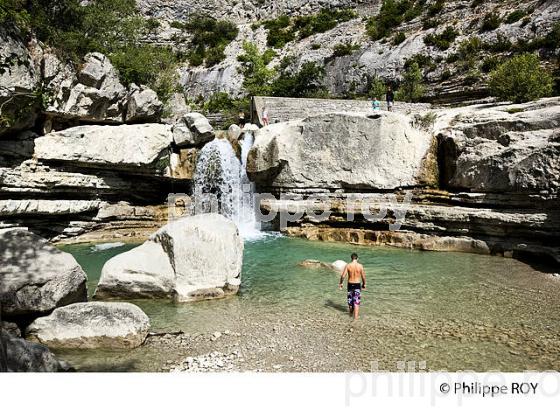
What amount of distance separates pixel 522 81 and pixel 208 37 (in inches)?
1799

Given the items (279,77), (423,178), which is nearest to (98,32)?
(279,77)

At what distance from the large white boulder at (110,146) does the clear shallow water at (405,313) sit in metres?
6.65

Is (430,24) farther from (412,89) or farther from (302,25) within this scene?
(302,25)

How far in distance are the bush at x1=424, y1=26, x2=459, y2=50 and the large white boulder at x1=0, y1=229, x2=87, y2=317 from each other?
126 ft

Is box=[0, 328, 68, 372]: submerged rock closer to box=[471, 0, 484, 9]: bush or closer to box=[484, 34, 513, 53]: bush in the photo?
box=[484, 34, 513, 53]: bush

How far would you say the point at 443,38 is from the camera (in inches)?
1453

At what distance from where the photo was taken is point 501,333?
24.1 ft

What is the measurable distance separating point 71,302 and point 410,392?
22.8 ft

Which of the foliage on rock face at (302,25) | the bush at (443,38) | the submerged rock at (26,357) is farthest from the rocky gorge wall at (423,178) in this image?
the foliage on rock face at (302,25)

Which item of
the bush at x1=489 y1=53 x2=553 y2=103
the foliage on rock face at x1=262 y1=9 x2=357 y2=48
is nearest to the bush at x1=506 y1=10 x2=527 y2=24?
the bush at x1=489 y1=53 x2=553 y2=103

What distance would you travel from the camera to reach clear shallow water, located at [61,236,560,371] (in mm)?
6484

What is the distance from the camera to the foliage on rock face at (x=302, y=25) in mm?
49312

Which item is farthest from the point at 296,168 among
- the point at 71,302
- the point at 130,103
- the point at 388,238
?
the point at 71,302

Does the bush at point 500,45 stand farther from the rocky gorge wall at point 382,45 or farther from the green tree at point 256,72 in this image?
the green tree at point 256,72
